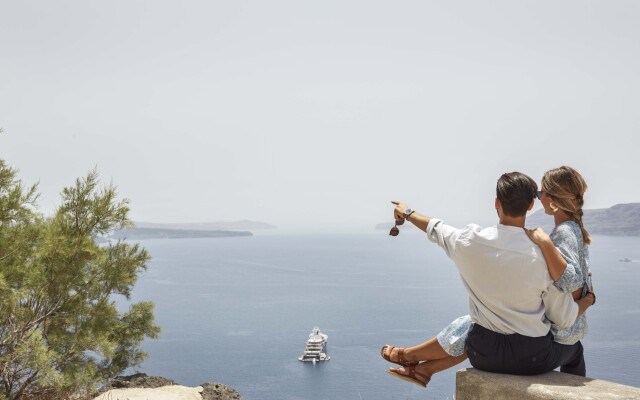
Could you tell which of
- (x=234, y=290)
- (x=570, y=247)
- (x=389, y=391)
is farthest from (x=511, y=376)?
(x=234, y=290)

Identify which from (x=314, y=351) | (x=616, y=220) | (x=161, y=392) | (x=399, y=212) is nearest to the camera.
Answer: (x=399, y=212)

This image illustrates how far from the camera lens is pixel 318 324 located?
55.3 meters

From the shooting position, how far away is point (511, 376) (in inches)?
110

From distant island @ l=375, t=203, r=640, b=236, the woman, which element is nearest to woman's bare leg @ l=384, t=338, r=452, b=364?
the woman

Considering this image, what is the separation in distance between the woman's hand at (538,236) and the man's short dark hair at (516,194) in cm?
10

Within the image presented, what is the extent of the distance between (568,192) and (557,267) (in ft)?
1.58

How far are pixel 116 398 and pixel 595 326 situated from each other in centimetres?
5602

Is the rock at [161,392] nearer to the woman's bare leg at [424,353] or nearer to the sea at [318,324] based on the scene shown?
the woman's bare leg at [424,353]

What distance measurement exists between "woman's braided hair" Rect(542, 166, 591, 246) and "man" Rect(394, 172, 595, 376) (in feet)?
0.77

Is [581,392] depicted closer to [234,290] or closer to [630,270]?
[234,290]

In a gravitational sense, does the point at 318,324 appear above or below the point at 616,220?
below

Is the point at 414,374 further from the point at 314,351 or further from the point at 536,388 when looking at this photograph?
the point at 314,351

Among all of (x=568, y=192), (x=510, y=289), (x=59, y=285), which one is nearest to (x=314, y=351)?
(x=59, y=285)

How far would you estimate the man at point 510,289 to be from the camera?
258 cm
